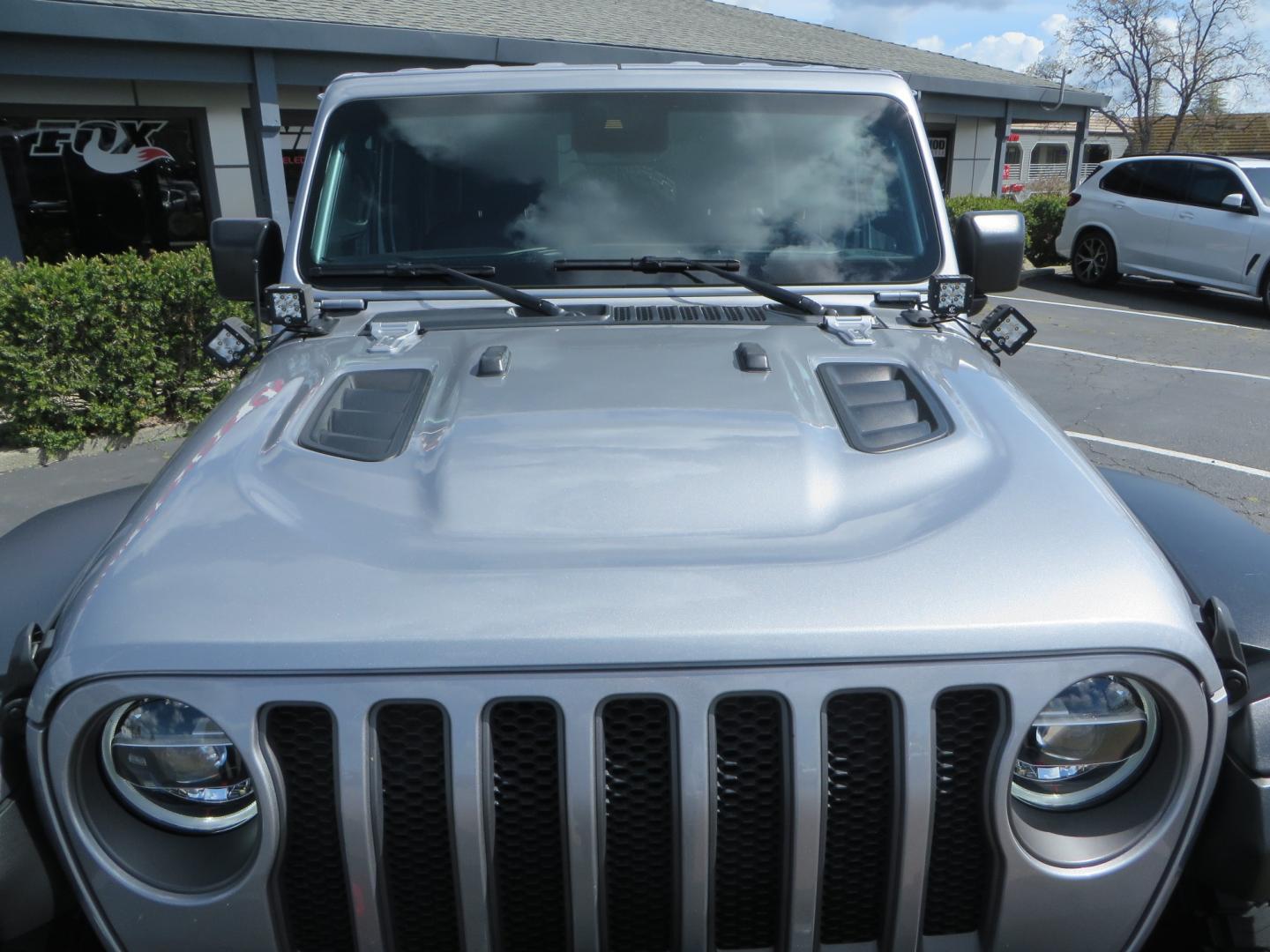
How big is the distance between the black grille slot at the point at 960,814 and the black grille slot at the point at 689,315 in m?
1.32

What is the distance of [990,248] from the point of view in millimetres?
2982

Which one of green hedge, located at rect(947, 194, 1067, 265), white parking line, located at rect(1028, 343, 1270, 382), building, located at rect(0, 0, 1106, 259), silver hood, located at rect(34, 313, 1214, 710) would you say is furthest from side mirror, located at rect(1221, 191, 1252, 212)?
silver hood, located at rect(34, 313, 1214, 710)

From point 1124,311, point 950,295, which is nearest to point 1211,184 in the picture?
point 1124,311

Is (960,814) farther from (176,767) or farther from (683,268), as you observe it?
(683,268)

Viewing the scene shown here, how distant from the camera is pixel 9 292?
263 inches

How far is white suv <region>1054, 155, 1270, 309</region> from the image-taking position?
1230 cm

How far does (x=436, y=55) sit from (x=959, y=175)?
525 inches

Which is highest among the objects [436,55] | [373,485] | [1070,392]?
[436,55]

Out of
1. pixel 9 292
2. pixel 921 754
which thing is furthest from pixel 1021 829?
pixel 9 292

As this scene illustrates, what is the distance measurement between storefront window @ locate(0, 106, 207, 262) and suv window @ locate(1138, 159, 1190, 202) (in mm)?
11628

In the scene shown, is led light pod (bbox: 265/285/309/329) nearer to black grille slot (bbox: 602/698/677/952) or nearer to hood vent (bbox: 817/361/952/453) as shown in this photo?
hood vent (bbox: 817/361/952/453)

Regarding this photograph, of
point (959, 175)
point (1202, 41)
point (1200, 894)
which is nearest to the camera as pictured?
point (1200, 894)

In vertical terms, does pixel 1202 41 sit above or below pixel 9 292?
above

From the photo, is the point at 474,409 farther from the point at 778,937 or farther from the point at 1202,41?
the point at 1202,41
